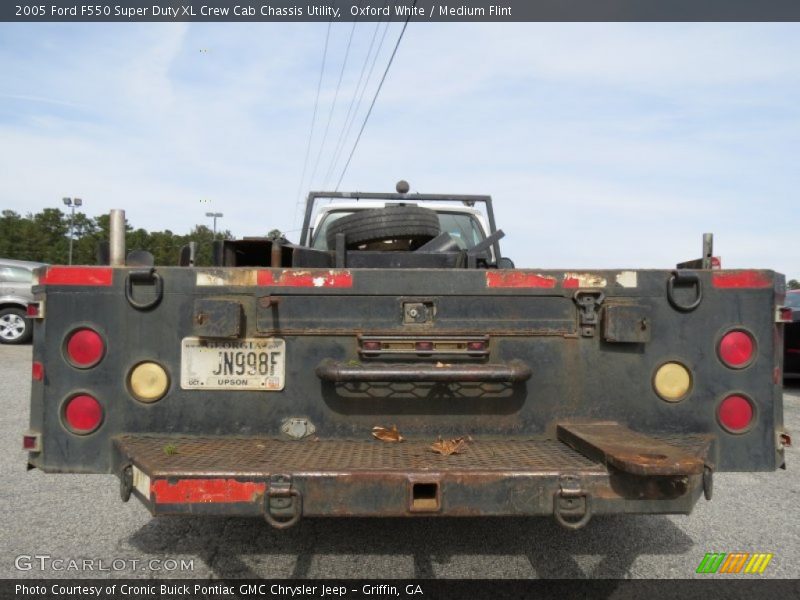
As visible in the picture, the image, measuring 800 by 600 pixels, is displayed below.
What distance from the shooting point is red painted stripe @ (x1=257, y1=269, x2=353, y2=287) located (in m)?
2.55

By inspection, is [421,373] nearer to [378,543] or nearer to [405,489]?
[405,489]

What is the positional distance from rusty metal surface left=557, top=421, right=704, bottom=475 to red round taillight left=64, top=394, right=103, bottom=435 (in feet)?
6.40

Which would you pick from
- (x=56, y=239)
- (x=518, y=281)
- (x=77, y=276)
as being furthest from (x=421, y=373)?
(x=56, y=239)

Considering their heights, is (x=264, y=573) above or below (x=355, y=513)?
below

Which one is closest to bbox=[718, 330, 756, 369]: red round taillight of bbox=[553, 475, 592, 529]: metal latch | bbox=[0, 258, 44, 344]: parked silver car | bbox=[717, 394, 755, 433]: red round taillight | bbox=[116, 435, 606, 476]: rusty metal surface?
bbox=[717, 394, 755, 433]: red round taillight

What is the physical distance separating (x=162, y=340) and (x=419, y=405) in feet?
3.67

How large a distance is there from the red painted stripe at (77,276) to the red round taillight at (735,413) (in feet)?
8.66

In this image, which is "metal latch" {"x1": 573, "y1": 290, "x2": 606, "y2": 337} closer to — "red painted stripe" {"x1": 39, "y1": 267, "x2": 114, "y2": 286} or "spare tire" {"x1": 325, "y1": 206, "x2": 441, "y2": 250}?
"spare tire" {"x1": 325, "y1": 206, "x2": 441, "y2": 250}

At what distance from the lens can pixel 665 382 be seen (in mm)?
2586

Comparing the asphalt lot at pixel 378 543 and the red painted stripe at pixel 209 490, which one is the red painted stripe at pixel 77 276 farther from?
the asphalt lot at pixel 378 543

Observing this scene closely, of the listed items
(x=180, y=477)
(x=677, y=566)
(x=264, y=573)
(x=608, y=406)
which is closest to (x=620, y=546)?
(x=677, y=566)

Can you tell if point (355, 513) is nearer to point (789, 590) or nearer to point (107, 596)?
point (107, 596)

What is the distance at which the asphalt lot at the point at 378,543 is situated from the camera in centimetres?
294

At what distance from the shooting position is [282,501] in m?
2.03
